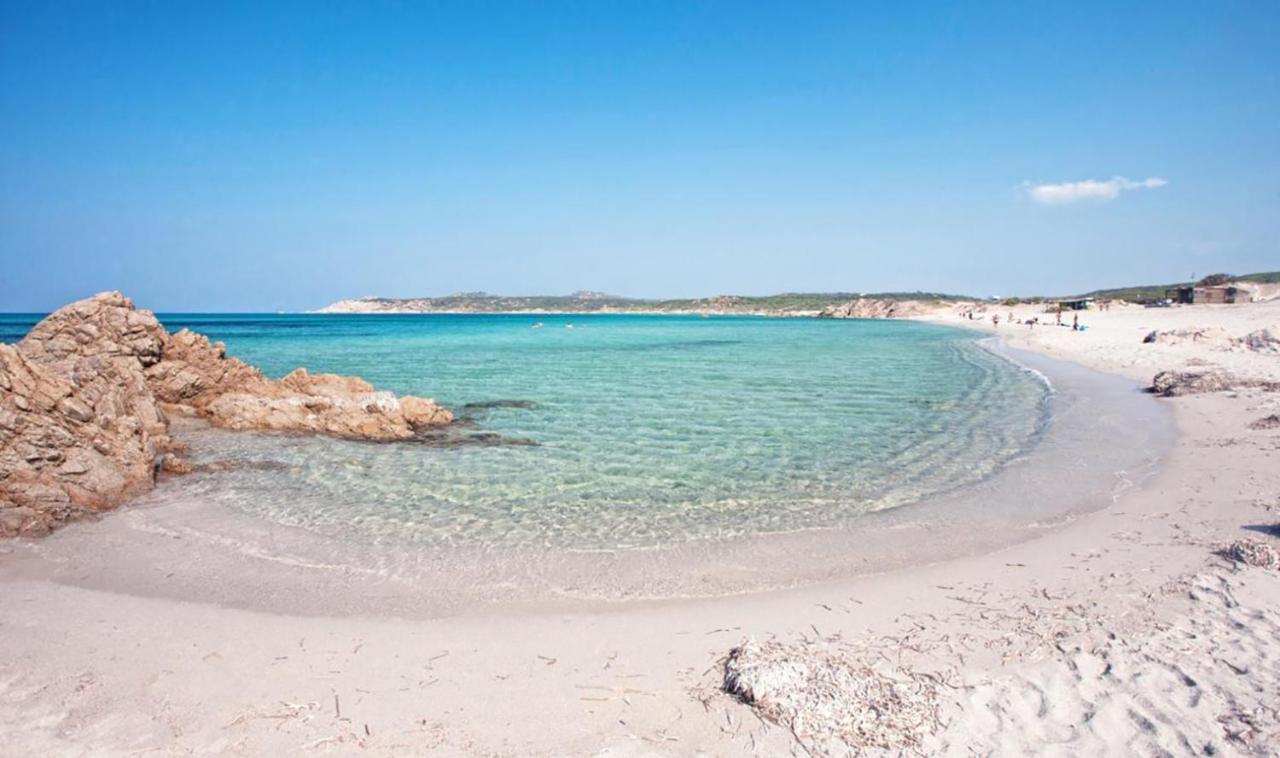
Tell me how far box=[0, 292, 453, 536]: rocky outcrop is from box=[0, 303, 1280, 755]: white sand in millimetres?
1966

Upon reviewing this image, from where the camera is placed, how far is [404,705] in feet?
13.0

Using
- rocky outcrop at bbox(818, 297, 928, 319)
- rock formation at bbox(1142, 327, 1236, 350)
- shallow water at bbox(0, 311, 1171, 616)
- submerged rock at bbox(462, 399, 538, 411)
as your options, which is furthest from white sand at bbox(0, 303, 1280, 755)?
rocky outcrop at bbox(818, 297, 928, 319)

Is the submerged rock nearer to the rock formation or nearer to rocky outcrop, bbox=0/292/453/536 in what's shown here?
rocky outcrop, bbox=0/292/453/536

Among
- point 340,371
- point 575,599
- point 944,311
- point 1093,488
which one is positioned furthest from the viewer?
point 944,311

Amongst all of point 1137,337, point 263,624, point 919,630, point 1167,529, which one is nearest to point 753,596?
point 919,630

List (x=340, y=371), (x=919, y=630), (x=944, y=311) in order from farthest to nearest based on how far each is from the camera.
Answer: (x=944, y=311) < (x=340, y=371) < (x=919, y=630)

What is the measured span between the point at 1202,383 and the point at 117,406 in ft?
80.7

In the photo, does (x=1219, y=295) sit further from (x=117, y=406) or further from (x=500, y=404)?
(x=117, y=406)

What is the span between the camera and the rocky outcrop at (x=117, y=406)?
310 inches

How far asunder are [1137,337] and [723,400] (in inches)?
1355

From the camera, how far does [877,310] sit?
144 m

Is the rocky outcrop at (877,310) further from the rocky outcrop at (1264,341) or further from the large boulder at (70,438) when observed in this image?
the large boulder at (70,438)

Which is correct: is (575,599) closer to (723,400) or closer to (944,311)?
(723,400)

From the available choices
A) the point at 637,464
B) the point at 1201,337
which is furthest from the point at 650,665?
the point at 1201,337
